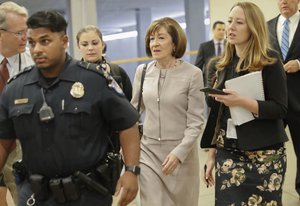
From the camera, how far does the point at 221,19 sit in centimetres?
698

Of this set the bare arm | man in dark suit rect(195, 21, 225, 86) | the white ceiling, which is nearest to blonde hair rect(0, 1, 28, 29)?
the bare arm

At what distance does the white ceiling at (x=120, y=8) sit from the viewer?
20.9ft

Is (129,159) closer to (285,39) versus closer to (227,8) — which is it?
(285,39)

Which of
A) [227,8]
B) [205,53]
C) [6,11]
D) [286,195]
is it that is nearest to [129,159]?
[6,11]

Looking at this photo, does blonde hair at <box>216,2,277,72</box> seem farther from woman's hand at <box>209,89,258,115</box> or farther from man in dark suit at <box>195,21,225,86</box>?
man in dark suit at <box>195,21,225,86</box>

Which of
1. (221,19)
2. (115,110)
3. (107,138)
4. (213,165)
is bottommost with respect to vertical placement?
(213,165)

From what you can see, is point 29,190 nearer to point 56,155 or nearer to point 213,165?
point 56,155

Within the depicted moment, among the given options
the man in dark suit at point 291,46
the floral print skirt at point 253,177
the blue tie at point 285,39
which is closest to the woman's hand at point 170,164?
the floral print skirt at point 253,177

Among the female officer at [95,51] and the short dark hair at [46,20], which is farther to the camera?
the female officer at [95,51]

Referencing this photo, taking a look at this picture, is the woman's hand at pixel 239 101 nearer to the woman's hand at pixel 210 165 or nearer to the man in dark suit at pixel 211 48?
the woman's hand at pixel 210 165

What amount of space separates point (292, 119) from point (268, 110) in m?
1.47

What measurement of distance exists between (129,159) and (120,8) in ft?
18.7

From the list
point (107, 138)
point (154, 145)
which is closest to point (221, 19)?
point (154, 145)

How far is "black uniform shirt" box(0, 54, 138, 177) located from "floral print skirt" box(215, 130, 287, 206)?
759 mm
